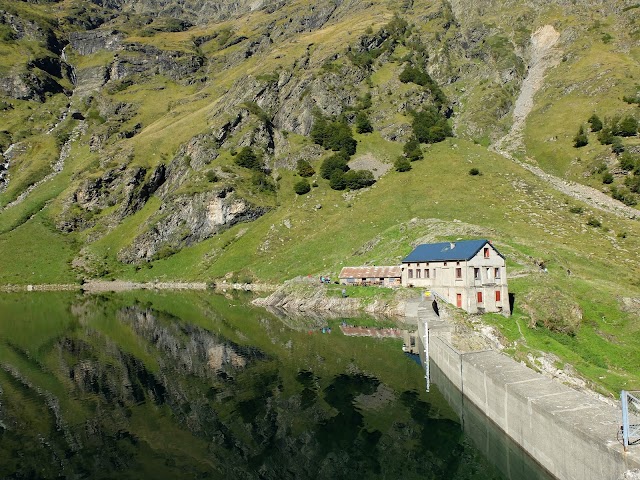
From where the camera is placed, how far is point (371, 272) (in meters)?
88.9

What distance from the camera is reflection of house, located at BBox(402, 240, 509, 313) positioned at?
62312 millimetres

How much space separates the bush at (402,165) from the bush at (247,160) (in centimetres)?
5595

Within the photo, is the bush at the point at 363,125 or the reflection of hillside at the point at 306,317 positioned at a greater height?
the bush at the point at 363,125

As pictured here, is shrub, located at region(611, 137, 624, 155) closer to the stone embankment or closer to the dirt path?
the dirt path

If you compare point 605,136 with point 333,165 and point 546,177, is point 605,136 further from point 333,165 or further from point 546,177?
point 333,165

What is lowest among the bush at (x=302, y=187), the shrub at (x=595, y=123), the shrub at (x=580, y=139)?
the bush at (x=302, y=187)

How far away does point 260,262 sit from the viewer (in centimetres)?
12331

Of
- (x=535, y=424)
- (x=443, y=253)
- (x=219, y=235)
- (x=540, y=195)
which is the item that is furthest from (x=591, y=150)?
(x=535, y=424)

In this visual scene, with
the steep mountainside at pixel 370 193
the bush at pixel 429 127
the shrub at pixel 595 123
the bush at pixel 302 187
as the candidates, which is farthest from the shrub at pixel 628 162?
the bush at pixel 302 187

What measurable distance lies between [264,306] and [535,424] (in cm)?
6980

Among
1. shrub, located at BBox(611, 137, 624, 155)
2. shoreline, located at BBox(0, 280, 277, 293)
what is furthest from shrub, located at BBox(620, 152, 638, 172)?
shoreline, located at BBox(0, 280, 277, 293)

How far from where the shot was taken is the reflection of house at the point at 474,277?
204ft

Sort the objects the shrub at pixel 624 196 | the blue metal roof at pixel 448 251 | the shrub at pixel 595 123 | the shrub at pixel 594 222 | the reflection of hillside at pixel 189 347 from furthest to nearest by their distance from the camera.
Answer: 1. the shrub at pixel 595 123
2. the shrub at pixel 624 196
3. the shrub at pixel 594 222
4. the blue metal roof at pixel 448 251
5. the reflection of hillside at pixel 189 347

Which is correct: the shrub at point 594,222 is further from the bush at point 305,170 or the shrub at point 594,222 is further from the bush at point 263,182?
the bush at point 263,182
